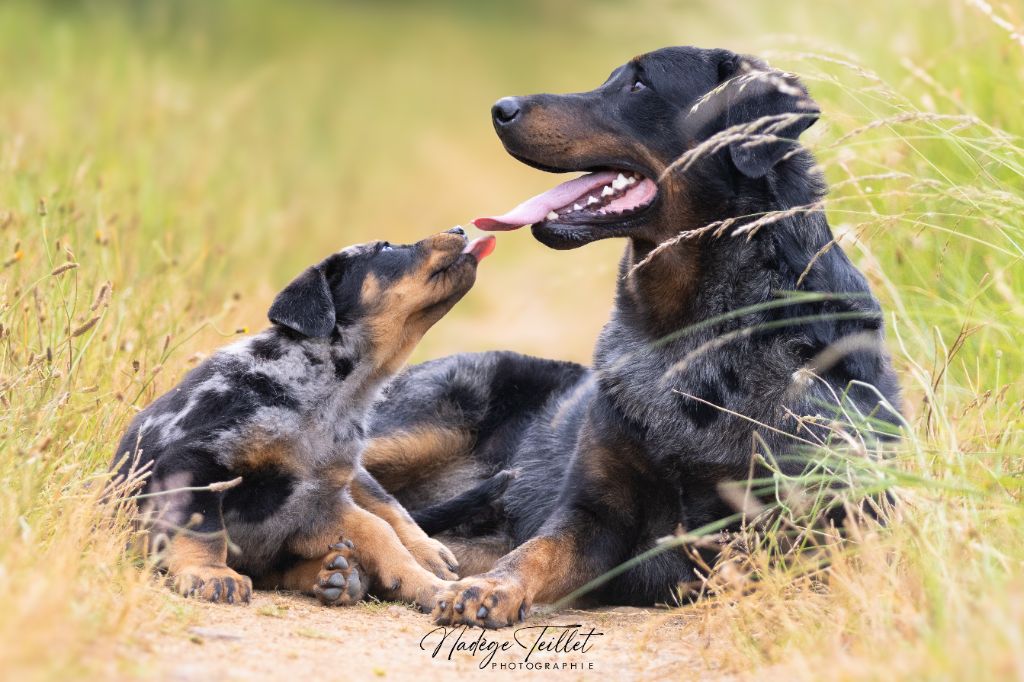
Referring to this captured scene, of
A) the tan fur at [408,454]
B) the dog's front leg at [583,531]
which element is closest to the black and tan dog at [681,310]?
the dog's front leg at [583,531]

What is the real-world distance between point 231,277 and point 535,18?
19177mm

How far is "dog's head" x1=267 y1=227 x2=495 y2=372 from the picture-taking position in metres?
4.82

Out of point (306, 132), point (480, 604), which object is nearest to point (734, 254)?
point (480, 604)

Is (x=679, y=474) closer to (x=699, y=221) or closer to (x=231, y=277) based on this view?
(x=699, y=221)

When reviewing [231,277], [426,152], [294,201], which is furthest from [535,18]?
[231,277]

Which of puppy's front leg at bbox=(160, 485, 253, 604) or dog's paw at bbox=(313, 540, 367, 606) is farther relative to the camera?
dog's paw at bbox=(313, 540, 367, 606)

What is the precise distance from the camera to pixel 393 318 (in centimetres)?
483

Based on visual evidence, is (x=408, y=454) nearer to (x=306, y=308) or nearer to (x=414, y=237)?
(x=306, y=308)

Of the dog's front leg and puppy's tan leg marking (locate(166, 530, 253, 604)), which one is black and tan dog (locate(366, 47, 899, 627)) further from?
puppy's tan leg marking (locate(166, 530, 253, 604))

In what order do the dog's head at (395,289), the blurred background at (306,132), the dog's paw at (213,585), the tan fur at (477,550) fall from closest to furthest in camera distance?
the dog's paw at (213,585), the dog's head at (395,289), the tan fur at (477,550), the blurred background at (306,132)

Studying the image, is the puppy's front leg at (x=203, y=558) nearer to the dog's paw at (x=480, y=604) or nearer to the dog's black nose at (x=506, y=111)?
the dog's paw at (x=480, y=604)

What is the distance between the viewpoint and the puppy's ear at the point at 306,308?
15.2 feet

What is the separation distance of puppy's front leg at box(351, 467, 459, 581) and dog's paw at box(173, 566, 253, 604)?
0.88 metres
